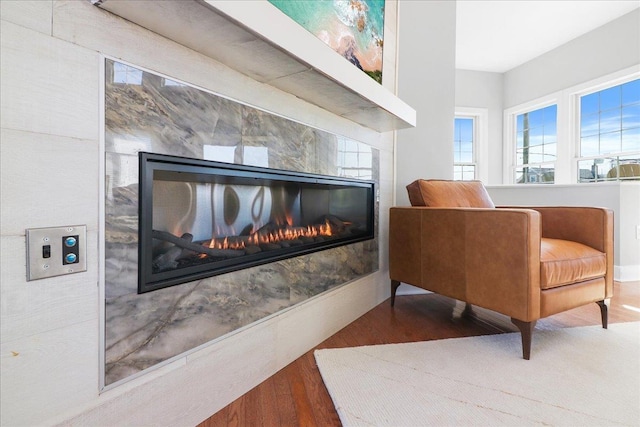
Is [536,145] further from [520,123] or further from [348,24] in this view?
[348,24]

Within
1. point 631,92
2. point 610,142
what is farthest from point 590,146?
point 631,92

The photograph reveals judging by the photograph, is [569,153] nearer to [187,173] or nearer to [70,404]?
[187,173]

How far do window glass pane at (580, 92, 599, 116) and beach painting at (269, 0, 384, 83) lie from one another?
3097mm

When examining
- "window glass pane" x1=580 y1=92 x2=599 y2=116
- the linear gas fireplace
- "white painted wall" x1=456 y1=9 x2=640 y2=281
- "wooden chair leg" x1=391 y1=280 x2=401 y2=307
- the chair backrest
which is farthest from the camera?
"window glass pane" x1=580 y1=92 x2=599 y2=116

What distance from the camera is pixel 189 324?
1.04m

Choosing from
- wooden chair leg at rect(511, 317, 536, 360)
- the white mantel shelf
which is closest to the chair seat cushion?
wooden chair leg at rect(511, 317, 536, 360)

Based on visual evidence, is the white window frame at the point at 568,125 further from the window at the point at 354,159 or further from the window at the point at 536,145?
the window at the point at 354,159

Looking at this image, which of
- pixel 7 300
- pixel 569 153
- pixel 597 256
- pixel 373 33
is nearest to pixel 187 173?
pixel 7 300

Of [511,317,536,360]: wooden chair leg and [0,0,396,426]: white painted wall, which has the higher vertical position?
[0,0,396,426]: white painted wall

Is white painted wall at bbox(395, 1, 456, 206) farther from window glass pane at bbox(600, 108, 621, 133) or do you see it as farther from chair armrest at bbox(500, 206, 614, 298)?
window glass pane at bbox(600, 108, 621, 133)

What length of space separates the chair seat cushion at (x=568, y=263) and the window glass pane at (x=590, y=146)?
8.92 feet

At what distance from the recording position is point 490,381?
1314 millimetres

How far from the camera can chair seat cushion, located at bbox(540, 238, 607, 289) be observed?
1503 mm

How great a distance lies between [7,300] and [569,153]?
501 cm
